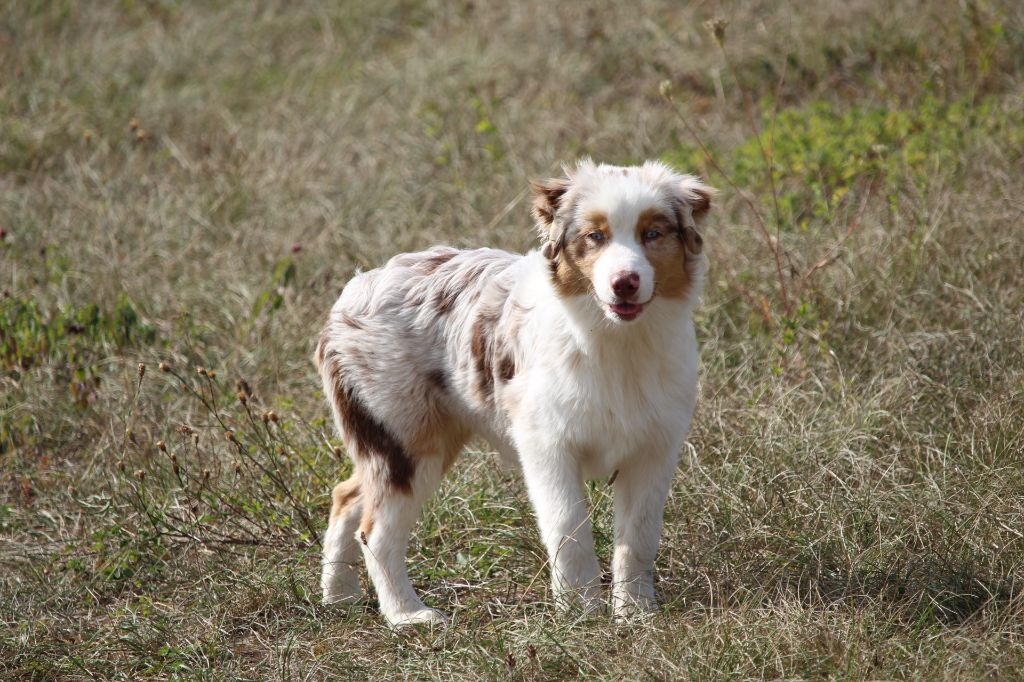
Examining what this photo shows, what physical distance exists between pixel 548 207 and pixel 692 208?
0.50m

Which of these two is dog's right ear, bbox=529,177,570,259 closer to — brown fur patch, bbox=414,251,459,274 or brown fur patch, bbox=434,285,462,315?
brown fur patch, bbox=434,285,462,315

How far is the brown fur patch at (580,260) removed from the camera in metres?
3.98

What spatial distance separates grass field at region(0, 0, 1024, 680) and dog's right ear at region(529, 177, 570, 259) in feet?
4.08

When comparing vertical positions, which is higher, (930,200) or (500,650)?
(930,200)

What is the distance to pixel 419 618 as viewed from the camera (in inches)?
177

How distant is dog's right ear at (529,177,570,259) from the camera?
13.5 feet

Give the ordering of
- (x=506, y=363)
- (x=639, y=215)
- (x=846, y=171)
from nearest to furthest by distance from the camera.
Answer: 1. (x=639, y=215)
2. (x=506, y=363)
3. (x=846, y=171)

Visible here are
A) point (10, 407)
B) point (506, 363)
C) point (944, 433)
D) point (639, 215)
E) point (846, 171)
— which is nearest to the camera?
point (639, 215)

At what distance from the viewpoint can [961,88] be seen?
331 inches

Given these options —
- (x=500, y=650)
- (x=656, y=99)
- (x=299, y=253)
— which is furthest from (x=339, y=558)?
(x=656, y=99)

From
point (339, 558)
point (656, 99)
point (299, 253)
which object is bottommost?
point (339, 558)

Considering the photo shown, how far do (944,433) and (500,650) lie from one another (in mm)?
2307

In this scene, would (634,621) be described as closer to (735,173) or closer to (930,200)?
(930,200)

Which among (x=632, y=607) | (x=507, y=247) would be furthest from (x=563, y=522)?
(x=507, y=247)
